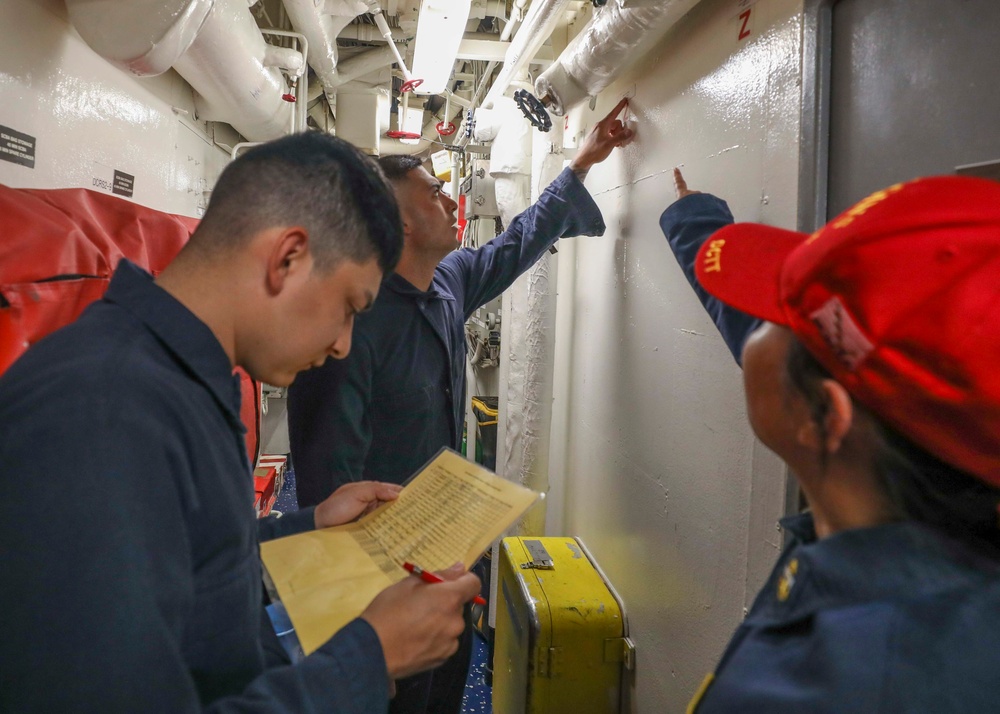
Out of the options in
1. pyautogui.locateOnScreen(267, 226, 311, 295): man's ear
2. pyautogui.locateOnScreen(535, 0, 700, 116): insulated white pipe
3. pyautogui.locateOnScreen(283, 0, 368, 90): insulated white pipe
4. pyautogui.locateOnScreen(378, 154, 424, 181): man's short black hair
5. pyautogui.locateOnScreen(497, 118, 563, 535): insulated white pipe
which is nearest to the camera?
pyautogui.locateOnScreen(267, 226, 311, 295): man's ear

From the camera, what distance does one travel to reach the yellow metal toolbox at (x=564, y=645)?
5.79 ft

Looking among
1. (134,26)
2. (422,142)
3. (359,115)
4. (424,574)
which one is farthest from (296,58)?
(422,142)

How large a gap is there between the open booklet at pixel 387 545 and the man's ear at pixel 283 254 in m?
0.48

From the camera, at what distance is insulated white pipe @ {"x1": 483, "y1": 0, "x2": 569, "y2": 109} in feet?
6.07

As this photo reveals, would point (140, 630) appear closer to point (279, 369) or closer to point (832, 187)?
point (279, 369)

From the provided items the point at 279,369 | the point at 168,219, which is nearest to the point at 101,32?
the point at 168,219

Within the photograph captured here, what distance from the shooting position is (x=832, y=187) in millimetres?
1090

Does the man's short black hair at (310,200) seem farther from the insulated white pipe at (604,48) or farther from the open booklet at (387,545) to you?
the insulated white pipe at (604,48)

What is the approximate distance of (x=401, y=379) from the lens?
1.75 metres

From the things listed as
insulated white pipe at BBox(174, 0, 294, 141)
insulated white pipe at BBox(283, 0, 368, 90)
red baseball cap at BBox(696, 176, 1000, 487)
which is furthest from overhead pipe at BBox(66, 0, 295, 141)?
red baseball cap at BBox(696, 176, 1000, 487)

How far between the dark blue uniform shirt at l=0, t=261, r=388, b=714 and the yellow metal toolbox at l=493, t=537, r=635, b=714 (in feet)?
3.84

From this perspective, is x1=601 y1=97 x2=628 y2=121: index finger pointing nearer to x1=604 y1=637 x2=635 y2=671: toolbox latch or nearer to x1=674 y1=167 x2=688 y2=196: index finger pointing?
x1=674 y1=167 x2=688 y2=196: index finger pointing

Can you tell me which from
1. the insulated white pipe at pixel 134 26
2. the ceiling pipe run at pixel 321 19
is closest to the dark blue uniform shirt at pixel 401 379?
the insulated white pipe at pixel 134 26

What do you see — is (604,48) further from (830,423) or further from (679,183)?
(830,423)
